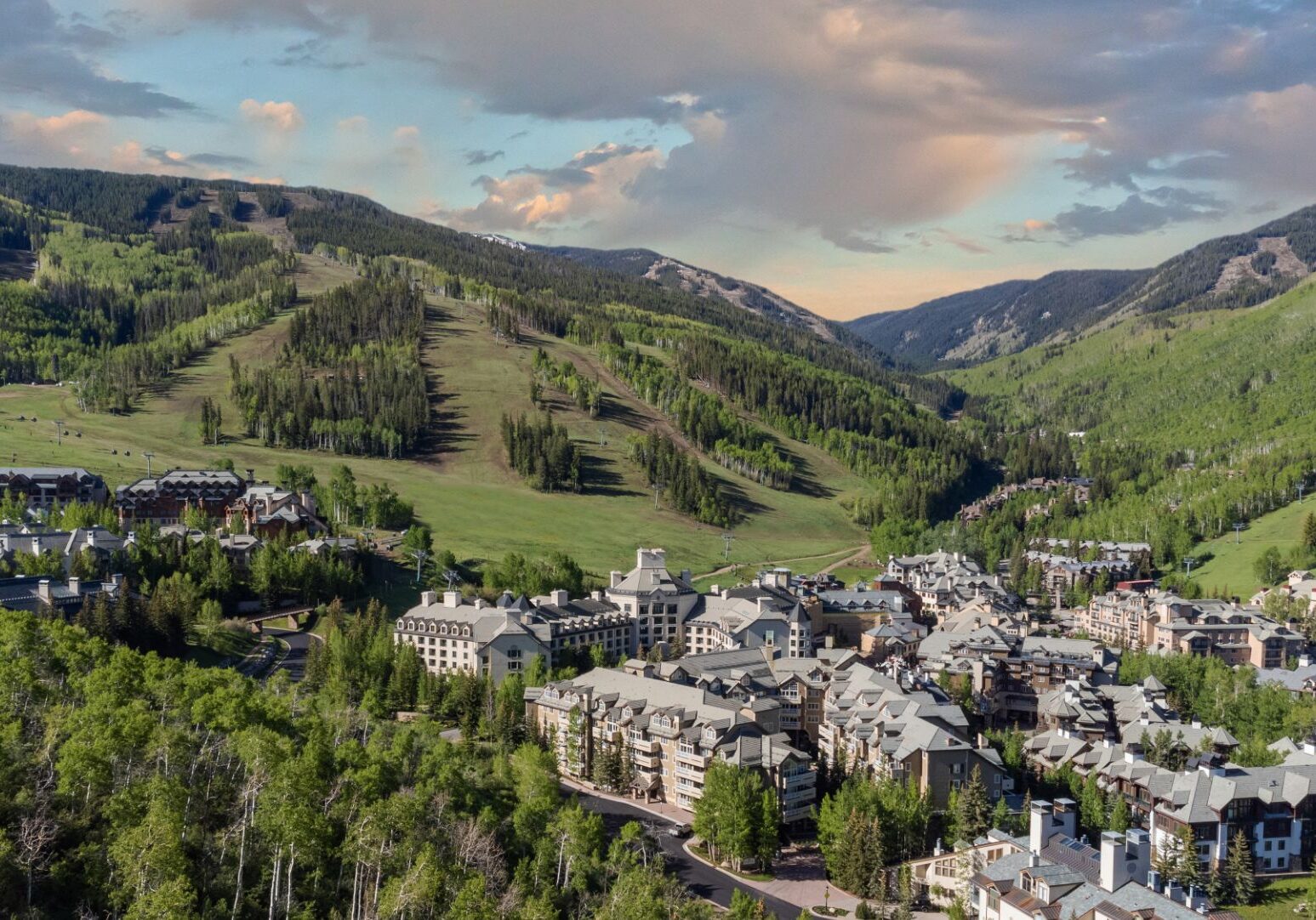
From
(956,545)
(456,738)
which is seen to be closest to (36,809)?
(456,738)

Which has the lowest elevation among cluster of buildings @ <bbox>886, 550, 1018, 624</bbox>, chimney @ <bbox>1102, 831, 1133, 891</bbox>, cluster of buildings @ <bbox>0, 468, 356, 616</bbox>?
chimney @ <bbox>1102, 831, 1133, 891</bbox>

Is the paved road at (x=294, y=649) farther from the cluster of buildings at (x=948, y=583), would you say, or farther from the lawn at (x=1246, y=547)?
the lawn at (x=1246, y=547)

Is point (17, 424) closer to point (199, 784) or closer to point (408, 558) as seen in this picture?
point (408, 558)

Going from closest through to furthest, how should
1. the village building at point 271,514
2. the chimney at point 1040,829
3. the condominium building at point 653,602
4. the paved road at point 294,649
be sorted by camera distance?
the chimney at point 1040,829 < the paved road at point 294,649 < the condominium building at point 653,602 < the village building at point 271,514

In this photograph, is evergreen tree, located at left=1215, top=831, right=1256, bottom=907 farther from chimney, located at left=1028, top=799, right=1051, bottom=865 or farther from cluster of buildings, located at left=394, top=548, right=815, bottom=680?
cluster of buildings, located at left=394, top=548, right=815, bottom=680

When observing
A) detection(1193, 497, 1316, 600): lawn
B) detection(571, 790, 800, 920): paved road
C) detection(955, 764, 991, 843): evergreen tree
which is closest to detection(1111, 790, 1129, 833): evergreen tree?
detection(955, 764, 991, 843): evergreen tree

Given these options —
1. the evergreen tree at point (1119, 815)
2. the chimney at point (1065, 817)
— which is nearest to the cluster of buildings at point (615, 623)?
the evergreen tree at point (1119, 815)

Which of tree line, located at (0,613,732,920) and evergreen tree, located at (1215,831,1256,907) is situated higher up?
tree line, located at (0,613,732,920)
